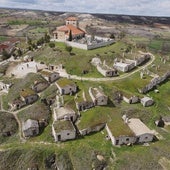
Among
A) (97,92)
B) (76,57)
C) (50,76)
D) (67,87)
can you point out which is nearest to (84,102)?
(97,92)

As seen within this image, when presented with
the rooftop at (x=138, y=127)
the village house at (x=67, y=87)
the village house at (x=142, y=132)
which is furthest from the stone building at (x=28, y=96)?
the village house at (x=142, y=132)

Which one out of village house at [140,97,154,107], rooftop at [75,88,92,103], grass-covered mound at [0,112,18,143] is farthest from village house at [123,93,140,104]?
grass-covered mound at [0,112,18,143]

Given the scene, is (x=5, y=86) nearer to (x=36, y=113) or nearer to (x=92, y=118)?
(x=36, y=113)

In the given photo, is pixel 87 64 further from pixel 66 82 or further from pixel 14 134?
pixel 14 134

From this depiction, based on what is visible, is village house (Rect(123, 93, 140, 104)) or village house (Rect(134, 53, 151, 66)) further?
village house (Rect(134, 53, 151, 66))

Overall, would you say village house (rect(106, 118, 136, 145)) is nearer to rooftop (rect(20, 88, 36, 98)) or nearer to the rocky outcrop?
the rocky outcrop

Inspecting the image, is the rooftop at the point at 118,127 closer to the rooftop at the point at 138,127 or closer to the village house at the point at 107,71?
the rooftop at the point at 138,127

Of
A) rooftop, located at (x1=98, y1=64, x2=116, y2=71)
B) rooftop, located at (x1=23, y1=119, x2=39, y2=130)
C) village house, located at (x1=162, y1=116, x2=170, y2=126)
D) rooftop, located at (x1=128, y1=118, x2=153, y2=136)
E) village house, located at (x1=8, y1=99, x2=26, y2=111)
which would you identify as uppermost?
rooftop, located at (x1=98, y1=64, x2=116, y2=71)
